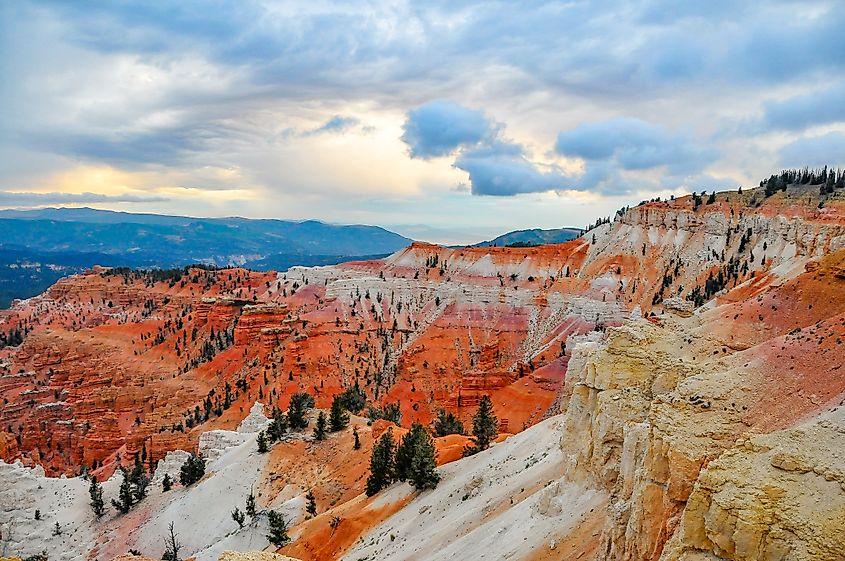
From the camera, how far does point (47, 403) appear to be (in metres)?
86.0

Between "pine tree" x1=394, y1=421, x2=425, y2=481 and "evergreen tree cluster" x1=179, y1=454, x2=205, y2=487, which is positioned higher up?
"pine tree" x1=394, y1=421, x2=425, y2=481

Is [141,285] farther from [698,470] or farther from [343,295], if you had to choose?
[698,470]

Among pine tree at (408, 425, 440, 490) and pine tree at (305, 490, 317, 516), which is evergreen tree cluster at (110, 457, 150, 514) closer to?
pine tree at (305, 490, 317, 516)

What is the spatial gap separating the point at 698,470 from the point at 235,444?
46.2 metres

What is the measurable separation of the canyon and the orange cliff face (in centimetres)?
43

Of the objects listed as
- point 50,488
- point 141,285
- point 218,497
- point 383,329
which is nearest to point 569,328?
point 383,329

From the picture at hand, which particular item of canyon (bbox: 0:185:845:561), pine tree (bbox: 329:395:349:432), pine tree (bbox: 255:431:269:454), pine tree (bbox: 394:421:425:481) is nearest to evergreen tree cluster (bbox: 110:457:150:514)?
canyon (bbox: 0:185:845:561)

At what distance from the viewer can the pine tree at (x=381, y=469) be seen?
36.1 m

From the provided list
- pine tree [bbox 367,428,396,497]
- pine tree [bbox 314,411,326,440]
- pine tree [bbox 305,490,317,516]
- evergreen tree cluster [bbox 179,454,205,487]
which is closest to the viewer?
pine tree [bbox 367,428,396,497]

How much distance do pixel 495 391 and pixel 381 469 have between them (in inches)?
1433

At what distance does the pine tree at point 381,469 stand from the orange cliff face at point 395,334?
94.4ft

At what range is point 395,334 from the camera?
97438 millimetres

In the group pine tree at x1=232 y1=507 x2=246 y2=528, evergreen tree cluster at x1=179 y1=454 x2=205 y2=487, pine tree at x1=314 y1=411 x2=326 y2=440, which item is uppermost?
pine tree at x1=314 y1=411 x2=326 y2=440

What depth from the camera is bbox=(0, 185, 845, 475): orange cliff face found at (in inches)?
2891
